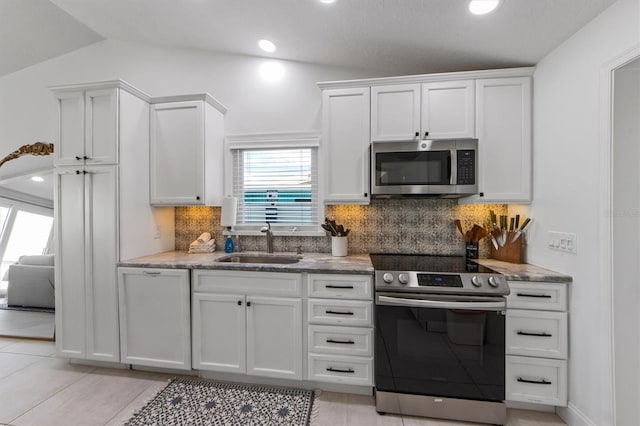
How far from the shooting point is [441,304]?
1805mm

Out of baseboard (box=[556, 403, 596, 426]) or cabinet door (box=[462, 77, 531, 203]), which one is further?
cabinet door (box=[462, 77, 531, 203])

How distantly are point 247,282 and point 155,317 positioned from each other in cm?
84

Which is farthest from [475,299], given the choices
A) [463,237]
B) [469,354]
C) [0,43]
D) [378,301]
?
[0,43]

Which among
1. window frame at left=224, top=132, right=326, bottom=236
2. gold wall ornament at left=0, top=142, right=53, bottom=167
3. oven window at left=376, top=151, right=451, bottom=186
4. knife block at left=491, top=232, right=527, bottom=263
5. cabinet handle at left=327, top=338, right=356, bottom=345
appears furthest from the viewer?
gold wall ornament at left=0, top=142, right=53, bottom=167

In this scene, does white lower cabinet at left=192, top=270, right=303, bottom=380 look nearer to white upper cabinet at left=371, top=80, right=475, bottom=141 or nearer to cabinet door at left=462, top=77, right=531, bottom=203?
white upper cabinet at left=371, top=80, right=475, bottom=141

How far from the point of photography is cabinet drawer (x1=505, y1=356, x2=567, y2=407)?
1.82 metres

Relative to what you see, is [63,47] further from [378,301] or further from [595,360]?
[595,360]

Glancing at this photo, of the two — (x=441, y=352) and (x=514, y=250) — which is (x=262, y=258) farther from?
(x=514, y=250)

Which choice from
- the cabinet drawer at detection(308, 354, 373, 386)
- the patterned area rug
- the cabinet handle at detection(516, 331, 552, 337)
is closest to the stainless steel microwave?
the cabinet handle at detection(516, 331, 552, 337)

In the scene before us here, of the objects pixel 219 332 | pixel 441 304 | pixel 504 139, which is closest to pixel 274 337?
pixel 219 332

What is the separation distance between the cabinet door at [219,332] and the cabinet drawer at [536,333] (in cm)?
187

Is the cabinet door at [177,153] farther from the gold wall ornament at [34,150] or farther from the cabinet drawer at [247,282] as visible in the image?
the gold wall ornament at [34,150]

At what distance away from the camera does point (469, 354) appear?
1.81 meters

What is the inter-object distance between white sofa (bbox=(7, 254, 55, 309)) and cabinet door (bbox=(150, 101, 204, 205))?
209 centimetres
